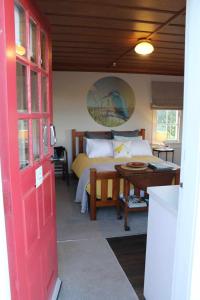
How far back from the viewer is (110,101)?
4863 mm

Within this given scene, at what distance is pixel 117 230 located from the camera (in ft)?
8.88

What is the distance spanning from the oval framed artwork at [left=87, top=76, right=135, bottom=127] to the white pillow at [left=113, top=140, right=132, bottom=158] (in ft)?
3.26

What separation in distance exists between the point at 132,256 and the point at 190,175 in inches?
59.1

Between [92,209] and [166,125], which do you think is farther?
[166,125]

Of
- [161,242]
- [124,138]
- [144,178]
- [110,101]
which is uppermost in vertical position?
[110,101]

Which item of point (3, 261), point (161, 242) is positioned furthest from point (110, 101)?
point (3, 261)

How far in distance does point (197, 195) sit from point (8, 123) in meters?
0.82

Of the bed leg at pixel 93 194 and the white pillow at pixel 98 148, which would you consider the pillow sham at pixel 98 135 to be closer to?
the white pillow at pixel 98 148

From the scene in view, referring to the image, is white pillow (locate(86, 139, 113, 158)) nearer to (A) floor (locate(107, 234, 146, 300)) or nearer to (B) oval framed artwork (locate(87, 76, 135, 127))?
(B) oval framed artwork (locate(87, 76, 135, 127))

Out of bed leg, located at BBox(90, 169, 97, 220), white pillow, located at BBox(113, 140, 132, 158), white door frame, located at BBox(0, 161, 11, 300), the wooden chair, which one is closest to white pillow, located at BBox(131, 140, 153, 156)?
white pillow, located at BBox(113, 140, 132, 158)

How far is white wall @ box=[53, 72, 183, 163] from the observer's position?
474 cm

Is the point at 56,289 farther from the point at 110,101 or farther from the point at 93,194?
the point at 110,101

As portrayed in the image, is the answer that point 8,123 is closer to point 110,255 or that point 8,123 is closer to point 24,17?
point 24,17

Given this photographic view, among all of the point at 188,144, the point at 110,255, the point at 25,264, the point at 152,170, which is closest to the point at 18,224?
the point at 25,264
